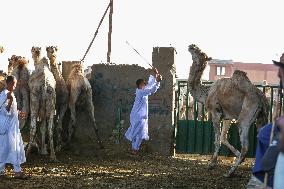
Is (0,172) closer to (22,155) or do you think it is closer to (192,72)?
(22,155)

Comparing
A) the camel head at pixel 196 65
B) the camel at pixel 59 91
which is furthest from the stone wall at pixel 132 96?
the camel head at pixel 196 65

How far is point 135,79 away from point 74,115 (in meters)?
1.87

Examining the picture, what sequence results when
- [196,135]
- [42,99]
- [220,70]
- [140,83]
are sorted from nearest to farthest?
[42,99]
[140,83]
[196,135]
[220,70]

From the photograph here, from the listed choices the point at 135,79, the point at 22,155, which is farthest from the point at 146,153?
the point at 22,155

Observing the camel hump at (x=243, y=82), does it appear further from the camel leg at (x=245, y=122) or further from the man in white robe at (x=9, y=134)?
the man in white robe at (x=9, y=134)

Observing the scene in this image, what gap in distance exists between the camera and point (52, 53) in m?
12.3

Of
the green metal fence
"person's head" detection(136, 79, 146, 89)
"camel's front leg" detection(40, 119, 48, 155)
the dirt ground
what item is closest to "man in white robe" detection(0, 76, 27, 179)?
the dirt ground

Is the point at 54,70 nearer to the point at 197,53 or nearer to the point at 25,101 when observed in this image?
the point at 25,101

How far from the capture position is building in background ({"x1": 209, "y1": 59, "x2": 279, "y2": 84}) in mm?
64688

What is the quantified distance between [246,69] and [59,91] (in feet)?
185

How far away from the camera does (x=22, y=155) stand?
8812 millimetres

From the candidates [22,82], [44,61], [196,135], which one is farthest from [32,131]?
[196,135]

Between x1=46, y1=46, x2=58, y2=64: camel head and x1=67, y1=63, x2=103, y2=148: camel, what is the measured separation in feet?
2.50

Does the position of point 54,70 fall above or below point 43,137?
above
